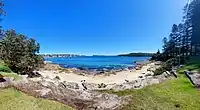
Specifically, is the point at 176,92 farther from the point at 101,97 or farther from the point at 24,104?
the point at 24,104

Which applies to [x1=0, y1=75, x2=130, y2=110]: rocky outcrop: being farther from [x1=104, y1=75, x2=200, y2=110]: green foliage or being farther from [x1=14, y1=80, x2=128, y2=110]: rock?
[x1=104, y1=75, x2=200, y2=110]: green foliage

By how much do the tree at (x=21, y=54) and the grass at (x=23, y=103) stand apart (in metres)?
20.0

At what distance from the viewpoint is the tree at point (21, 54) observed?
117 feet

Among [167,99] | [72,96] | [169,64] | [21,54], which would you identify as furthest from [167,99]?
[169,64]

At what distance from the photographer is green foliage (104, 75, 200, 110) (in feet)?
46.8

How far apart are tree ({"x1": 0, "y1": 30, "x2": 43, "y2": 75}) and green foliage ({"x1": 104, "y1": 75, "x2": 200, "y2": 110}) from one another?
2265 centimetres

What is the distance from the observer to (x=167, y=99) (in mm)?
15828

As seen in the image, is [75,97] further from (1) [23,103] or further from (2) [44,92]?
(1) [23,103]

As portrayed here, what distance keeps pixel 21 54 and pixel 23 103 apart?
25222 millimetres

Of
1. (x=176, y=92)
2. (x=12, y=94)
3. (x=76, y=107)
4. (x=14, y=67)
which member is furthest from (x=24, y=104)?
(x=14, y=67)

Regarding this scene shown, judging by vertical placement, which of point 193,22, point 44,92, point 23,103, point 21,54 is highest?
point 193,22

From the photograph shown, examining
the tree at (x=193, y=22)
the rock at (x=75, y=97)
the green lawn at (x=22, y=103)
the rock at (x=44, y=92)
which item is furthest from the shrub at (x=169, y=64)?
the green lawn at (x=22, y=103)

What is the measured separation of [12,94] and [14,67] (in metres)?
21.7

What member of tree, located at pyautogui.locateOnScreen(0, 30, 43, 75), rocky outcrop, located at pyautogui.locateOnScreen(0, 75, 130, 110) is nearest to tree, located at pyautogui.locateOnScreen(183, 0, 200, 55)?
tree, located at pyautogui.locateOnScreen(0, 30, 43, 75)
